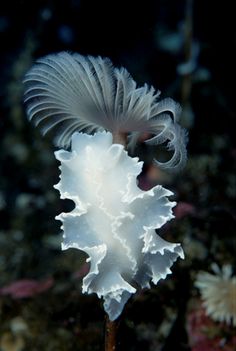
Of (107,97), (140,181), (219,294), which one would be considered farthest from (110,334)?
(140,181)

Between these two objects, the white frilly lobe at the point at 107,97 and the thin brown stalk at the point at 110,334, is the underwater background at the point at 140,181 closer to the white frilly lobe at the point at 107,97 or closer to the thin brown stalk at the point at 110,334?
the thin brown stalk at the point at 110,334

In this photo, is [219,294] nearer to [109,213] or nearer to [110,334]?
[110,334]

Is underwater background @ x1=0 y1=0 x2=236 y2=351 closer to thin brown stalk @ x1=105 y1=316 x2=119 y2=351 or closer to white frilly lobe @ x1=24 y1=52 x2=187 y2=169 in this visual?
thin brown stalk @ x1=105 y1=316 x2=119 y2=351

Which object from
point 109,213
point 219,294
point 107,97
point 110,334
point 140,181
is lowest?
point 110,334

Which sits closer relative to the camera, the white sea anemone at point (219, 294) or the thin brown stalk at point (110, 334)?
the thin brown stalk at point (110, 334)

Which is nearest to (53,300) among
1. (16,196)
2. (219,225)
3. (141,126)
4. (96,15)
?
(219,225)

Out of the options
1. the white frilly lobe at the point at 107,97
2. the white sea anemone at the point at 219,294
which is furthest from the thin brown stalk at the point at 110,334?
the white sea anemone at the point at 219,294

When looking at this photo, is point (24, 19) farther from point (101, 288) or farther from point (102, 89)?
point (101, 288)
